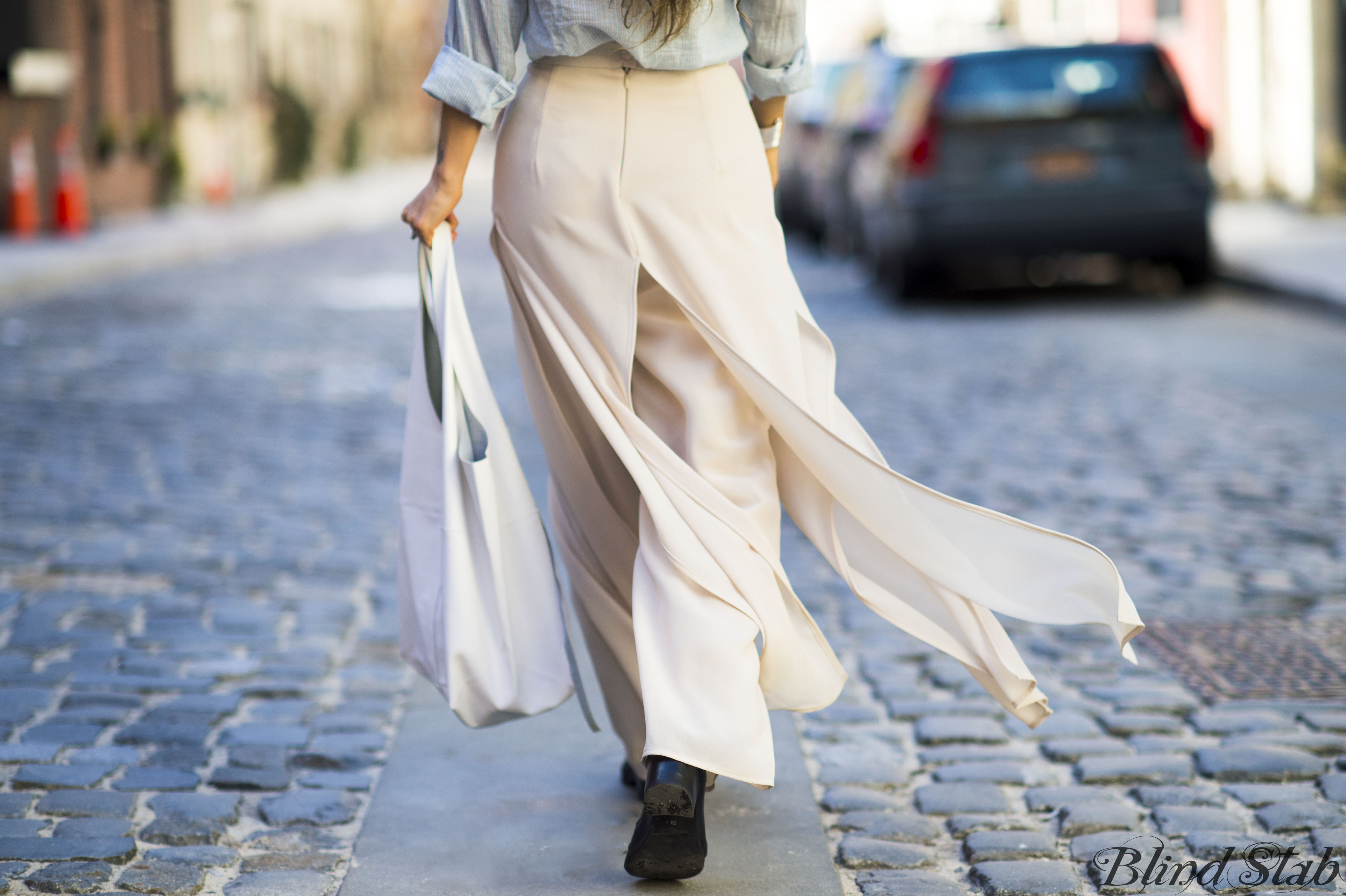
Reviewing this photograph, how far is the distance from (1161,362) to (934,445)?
2675mm

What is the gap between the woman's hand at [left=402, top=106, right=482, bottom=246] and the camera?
9.05ft

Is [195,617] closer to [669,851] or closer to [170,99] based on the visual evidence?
[669,851]

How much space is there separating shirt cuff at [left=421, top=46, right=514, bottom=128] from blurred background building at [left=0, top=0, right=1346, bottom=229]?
6918mm

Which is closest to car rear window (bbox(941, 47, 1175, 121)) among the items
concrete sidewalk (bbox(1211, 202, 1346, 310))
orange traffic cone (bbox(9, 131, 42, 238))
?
concrete sidewalk (bbox(1211, 202, 1346, 310))

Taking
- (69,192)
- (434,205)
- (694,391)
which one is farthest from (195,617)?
(69,192)

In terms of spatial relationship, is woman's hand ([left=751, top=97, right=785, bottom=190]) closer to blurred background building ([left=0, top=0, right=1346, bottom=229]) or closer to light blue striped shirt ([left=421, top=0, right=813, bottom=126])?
light blue striped shirt ([left=421, top=0, right=813, bottom=126])

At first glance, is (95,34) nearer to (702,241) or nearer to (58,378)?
(58,378)

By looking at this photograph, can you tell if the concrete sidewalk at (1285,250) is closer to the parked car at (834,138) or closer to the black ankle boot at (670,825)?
the parked car at (834,138)

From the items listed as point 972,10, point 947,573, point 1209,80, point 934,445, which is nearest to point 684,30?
point 947,573

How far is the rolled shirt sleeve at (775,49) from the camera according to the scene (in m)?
2.85

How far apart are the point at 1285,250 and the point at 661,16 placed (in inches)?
472

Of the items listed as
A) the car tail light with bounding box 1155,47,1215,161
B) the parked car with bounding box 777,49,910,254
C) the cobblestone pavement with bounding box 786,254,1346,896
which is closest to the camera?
the cobblestone pavement with bounding box 786,254,1346,896

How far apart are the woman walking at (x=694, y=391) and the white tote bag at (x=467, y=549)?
5.0 inches

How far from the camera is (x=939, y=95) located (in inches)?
449
